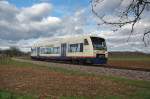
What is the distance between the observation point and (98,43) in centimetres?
3656

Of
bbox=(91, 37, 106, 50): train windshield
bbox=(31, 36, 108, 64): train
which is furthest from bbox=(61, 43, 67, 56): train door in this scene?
bbox=(91, 37, 106, 50): train windshield

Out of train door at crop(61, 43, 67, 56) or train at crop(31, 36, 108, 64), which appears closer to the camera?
train at crop(31, 36, 108, 64)

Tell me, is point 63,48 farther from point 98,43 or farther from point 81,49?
point 98,43

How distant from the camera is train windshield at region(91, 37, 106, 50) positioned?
35.8 metres

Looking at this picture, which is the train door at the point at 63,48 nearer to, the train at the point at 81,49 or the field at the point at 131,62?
the train at the point at 81,49

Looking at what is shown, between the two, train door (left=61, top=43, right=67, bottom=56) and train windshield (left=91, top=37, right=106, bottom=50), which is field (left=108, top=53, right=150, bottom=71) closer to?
train windshield (left=91, top=37, right=106, bottom=50)

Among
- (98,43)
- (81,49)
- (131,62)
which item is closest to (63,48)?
(81,49)

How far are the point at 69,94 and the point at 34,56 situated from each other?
170 ft

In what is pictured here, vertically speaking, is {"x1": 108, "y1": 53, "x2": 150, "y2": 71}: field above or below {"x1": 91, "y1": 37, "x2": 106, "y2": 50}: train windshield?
below

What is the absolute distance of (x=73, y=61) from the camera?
40.0 m

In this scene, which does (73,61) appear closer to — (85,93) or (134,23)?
(85,93)

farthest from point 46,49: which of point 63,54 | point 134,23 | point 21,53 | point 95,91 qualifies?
point 21,53

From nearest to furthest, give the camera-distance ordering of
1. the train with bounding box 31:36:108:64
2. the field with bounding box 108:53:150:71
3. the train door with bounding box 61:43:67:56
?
the train with bounding box 31:36:108:64 < the field with bounding box 108:53:150:71 < the train door with bounding box 61:43:67:56

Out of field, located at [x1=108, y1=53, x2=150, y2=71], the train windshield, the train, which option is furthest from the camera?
field, located at [x1=108, y1=53, x2=150, y2=71]
